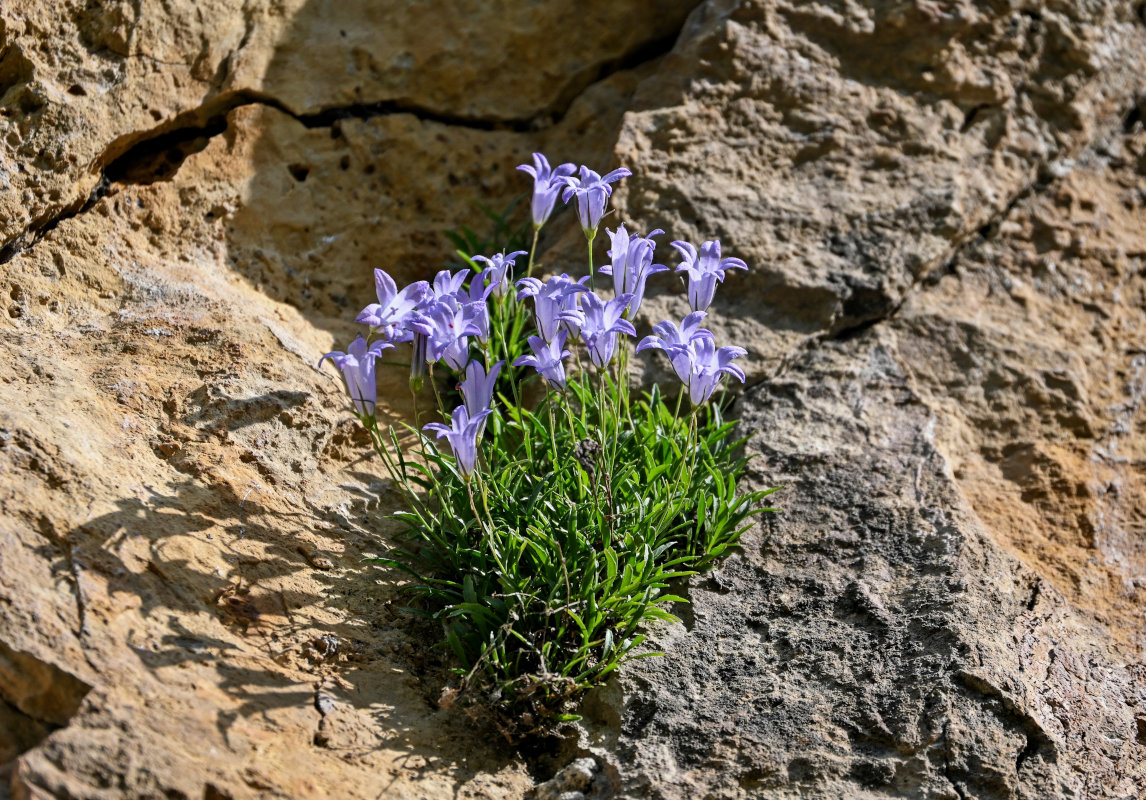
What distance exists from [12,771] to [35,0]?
308 centimetres

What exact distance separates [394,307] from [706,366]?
1089mm

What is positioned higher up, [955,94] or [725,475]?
[955,94]

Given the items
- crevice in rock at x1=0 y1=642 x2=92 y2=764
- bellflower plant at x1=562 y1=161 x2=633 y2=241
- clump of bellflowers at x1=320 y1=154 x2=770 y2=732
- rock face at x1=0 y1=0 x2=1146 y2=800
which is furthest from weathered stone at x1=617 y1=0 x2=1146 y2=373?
crevice in rock at x1=0 y1=642 x2=92 y2=764

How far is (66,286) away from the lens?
4.18 m

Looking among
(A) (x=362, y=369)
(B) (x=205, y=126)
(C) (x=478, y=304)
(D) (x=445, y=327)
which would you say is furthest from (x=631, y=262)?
(B) (x=205, y=126)

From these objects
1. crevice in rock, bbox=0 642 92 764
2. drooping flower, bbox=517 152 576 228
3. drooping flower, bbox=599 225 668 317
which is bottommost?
crevice in rock, bbox=0 642 92 764

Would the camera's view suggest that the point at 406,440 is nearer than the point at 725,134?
Yes

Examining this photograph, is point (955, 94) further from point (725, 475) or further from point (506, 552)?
point (506, 552)

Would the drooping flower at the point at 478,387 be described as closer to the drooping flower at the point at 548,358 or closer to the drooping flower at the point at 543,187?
the drooping flower at the point at 548,358

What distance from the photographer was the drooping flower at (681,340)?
338cm

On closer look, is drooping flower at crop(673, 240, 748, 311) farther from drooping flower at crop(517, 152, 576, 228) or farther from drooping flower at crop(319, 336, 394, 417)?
drooping flower at crop(319, 336, 394, 417)

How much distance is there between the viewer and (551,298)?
3477mm

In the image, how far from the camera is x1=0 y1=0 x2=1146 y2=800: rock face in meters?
3.23

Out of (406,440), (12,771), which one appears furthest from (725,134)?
(12,771)
